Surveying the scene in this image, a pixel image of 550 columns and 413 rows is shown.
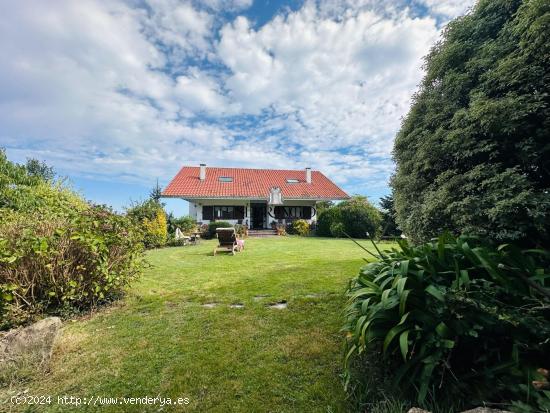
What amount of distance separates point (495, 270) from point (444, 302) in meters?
0.52

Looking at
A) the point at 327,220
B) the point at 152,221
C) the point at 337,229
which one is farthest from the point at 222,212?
the point at 337,229

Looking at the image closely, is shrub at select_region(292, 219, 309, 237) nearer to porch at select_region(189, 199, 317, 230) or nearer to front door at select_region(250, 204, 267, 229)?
porch at select_region(189, 199, 317, 230)

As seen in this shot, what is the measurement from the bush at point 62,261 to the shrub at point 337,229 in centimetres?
1537

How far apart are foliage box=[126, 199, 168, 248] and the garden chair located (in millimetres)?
4452

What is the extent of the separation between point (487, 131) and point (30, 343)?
5246 mm

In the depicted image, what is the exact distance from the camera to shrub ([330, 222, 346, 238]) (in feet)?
60.4

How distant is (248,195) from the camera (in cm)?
2172

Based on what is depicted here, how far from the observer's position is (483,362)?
6.12ft

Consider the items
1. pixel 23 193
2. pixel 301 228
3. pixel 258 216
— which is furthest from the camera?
pixel 258 216

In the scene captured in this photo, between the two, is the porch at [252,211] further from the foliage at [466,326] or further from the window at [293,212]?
the foliage at [466,326]

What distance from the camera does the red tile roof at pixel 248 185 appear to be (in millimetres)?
21156

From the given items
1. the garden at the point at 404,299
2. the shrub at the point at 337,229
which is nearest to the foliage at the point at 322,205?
the shrub at the point at 337,229

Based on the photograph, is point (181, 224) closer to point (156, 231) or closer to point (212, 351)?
point (156, 231)

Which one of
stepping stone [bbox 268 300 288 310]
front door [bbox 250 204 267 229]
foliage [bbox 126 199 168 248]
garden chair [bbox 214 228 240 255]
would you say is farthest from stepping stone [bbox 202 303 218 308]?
front door [bbox 250 204 267 229]
